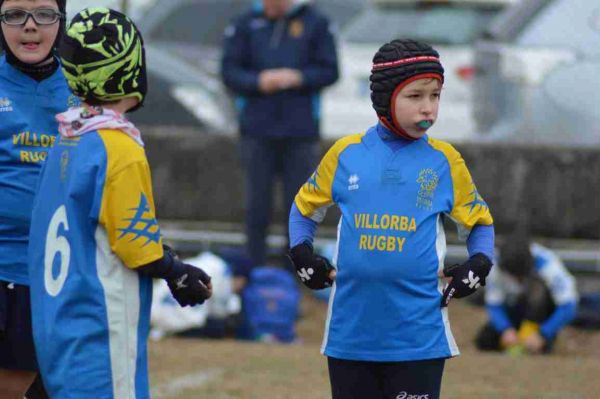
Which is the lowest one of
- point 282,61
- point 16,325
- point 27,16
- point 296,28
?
point 16,325

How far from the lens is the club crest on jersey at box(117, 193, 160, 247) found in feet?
16.2

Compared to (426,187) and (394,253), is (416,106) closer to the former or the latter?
(426,187)

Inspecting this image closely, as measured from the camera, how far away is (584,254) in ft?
38.6

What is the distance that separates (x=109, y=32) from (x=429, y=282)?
132 centimetres

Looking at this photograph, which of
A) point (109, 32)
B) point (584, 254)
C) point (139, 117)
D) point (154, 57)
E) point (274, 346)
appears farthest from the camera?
point (154, 57)

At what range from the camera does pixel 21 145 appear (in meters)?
5.70

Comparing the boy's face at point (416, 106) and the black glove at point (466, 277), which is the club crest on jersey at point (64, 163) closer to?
the boy's face at point (416, 106)

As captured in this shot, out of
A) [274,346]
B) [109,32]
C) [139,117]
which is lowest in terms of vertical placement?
[274,346]

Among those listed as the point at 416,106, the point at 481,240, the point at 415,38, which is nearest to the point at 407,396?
the point at 481,240

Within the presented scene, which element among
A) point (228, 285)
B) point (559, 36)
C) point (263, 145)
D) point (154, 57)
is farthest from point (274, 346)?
point (154, 57)

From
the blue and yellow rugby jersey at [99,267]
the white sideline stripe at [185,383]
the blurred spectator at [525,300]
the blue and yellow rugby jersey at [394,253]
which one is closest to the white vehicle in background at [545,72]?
the blurred spectator at [525,300]

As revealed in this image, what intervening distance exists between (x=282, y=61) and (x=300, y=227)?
531 cm

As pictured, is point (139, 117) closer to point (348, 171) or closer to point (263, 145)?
point (263, 145)

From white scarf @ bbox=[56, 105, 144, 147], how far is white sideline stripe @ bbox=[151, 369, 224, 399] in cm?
323
